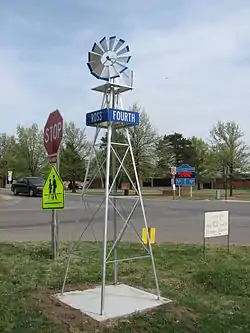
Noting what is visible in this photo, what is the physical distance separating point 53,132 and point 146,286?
3.54 meters

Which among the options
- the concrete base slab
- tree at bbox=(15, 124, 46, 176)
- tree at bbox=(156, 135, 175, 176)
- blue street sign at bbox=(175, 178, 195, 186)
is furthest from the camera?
tree at bbox=(15, 124, 46, 176)

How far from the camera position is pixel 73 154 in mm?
53781

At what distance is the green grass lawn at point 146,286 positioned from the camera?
4.44 metres

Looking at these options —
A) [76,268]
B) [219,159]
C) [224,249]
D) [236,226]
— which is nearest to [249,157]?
[219,159]

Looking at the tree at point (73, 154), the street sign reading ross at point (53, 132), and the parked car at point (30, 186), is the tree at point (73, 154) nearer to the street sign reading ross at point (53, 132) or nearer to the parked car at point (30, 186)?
the parked car at point (30, 186)

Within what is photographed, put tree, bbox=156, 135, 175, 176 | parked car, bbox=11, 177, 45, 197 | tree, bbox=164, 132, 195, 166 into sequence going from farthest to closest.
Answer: tree, bbox=164, 132, 195, 166, tree, bbox=156, 135, 175, 176, parked car, bbox=11, 177, 45, 197

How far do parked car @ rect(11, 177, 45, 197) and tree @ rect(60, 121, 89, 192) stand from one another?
13486mm

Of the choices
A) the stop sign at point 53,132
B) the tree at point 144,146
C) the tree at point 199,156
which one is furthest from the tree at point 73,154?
the stop sign at point 53,132

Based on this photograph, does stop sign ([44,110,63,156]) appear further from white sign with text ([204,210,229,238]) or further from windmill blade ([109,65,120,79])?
white sign with text ([204,210,229,238])

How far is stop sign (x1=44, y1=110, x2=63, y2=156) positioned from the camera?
7.99 metres

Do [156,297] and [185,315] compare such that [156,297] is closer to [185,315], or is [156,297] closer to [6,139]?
[185,315]

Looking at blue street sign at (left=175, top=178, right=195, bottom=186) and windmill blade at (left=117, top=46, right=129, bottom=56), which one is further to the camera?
blue street sign at (left=175, top=178, right=195, bottom=186)

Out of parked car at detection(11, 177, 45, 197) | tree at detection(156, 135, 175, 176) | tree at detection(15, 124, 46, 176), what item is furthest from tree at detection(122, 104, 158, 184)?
tree at detection(15, 124, 46, 176)

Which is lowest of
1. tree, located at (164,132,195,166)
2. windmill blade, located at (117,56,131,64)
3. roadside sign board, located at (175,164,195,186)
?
roadside sign board, located at (175,164,195,186)
